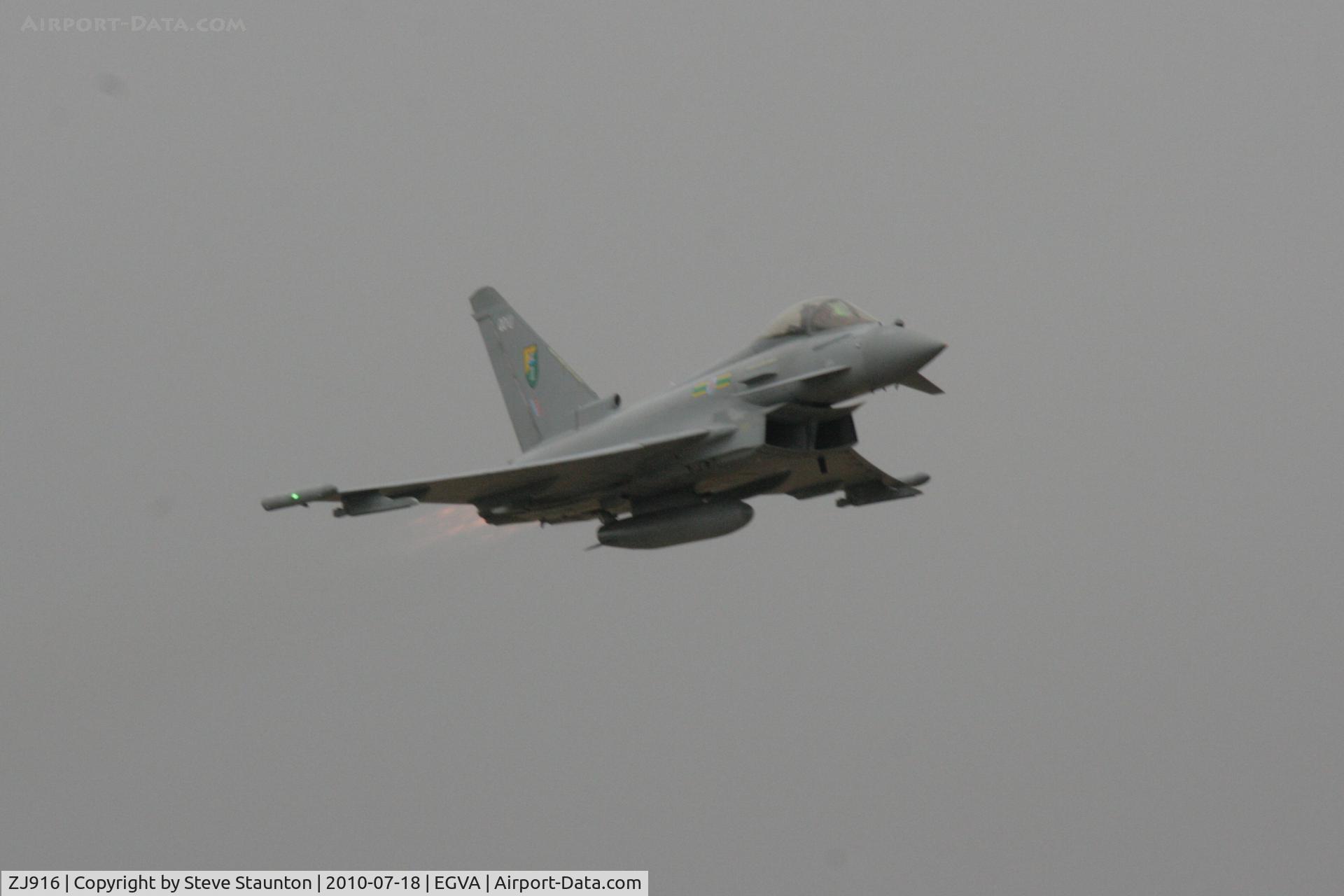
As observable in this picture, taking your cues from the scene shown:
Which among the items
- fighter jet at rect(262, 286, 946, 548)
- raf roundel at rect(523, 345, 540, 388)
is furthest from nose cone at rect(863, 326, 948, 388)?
raf roundel at rect(523, 345, 540, 388)

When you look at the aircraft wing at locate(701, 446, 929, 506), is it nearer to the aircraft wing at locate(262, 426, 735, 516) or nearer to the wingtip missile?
the aircraft wing at locate(262, 426, 735, 516)

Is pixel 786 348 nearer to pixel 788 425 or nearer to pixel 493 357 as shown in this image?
pixel 788 425

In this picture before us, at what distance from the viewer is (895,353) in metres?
24.9

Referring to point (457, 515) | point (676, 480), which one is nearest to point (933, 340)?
point (676, 480)

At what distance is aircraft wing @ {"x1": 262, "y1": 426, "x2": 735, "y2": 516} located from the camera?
24719 mm

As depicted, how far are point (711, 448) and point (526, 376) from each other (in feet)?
19.3

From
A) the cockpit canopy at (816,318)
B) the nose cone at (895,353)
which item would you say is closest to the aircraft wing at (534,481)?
the cockpit canopy at (816,318)

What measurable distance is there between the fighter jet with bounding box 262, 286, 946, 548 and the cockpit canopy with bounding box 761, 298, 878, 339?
0.8 inches

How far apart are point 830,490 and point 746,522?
273cm

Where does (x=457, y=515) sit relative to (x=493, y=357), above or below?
below

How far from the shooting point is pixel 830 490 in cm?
2917

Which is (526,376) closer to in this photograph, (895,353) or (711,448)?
(711,448)

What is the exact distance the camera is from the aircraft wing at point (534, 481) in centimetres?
2472

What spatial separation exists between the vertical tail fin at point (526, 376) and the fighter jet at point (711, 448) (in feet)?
4.25
